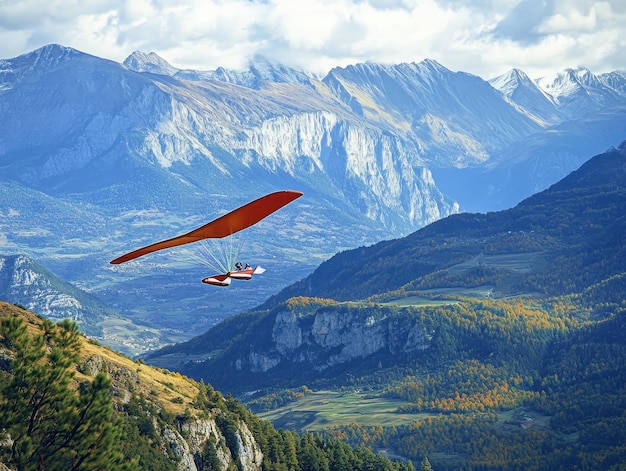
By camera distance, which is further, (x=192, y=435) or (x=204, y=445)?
(x=204, y=445)

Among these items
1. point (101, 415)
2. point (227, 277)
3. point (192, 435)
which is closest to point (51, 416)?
point (101, 415)

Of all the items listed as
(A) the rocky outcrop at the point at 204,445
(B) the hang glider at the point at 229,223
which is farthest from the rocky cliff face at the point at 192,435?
(B) the hang glider at the point at 229,223

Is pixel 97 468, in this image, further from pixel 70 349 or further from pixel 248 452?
pixel 248 452

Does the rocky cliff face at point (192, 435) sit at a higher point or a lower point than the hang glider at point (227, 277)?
lower

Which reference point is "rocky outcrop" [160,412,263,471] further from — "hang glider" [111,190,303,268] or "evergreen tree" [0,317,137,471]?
"hang glider" [111,190,303,268]

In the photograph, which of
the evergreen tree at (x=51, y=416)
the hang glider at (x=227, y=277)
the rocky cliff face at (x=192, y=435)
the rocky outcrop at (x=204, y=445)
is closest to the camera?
the evergreen tree at (x=51, y=416)

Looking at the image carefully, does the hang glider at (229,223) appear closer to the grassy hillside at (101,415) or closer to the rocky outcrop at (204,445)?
the grassy hillside at (101,415)

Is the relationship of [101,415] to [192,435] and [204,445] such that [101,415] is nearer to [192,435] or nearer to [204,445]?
[192,435]

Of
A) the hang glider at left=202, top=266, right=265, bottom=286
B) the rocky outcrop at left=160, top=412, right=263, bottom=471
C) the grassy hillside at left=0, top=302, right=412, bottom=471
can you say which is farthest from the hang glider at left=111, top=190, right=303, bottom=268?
the rocky outcrop at left=160, top=412, right=263, bottom=471

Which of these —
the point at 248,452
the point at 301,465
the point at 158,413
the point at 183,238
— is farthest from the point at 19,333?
the point at 301,465
